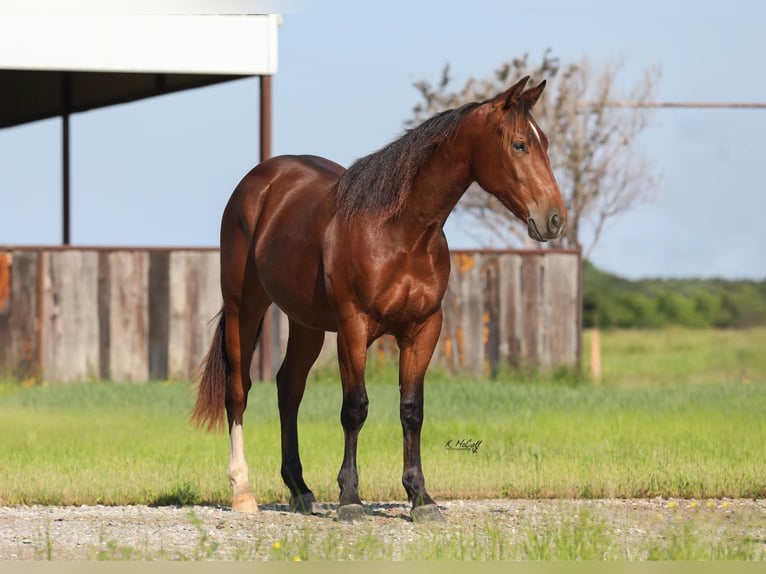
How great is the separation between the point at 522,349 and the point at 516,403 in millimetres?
3483

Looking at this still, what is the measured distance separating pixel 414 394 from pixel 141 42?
32.9ft

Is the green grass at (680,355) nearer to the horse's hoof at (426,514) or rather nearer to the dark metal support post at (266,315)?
the dark metal support post at (266,315)

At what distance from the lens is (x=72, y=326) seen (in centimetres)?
1798

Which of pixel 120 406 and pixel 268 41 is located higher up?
pixel 268 41

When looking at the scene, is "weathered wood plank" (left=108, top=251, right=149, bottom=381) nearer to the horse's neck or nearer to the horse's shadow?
the horse's shadow

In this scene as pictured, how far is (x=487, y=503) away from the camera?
8969 mm

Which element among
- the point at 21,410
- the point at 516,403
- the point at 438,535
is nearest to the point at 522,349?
the point at 516,403

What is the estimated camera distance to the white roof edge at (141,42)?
1653 cm

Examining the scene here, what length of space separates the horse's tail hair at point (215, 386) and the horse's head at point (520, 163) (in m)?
2.78

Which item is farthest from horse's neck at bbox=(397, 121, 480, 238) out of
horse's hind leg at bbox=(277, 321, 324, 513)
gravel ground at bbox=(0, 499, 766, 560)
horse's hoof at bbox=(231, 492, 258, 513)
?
horse's hoof at bbox=(231, 492, 258, 513)

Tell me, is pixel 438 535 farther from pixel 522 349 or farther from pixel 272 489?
pixel 522 349

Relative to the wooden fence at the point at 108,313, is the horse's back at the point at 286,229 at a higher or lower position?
higher

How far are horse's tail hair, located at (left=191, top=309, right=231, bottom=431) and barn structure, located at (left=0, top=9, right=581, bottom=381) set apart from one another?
772 centimetres
